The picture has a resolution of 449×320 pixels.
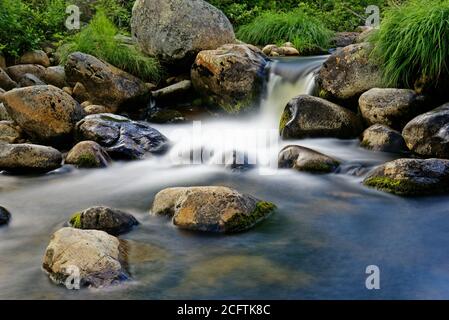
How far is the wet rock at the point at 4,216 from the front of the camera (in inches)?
214

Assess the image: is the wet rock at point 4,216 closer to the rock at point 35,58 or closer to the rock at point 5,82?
the rock at point 5,82

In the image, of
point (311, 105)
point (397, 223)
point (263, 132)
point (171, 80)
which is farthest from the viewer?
point (171, 80)

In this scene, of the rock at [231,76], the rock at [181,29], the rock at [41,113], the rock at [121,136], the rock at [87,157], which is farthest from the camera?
the rock at [181,29]

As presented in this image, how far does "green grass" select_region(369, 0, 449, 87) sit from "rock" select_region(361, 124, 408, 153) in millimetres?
1046

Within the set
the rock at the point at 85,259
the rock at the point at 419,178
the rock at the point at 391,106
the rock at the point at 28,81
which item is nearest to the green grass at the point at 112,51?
the rock at the point at 28,81

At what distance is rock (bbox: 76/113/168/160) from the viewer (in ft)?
26.2

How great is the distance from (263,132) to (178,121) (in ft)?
5.94

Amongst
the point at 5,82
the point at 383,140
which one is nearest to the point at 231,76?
the point at 383,140

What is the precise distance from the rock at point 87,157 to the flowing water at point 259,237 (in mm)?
142

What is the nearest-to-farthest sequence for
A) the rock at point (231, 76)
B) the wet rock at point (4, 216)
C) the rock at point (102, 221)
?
the rock at point (102, 221) < the wet rock at point (4, 216) < the rock at point (231, 76)

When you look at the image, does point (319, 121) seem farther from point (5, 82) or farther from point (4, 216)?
point (5, 82)
